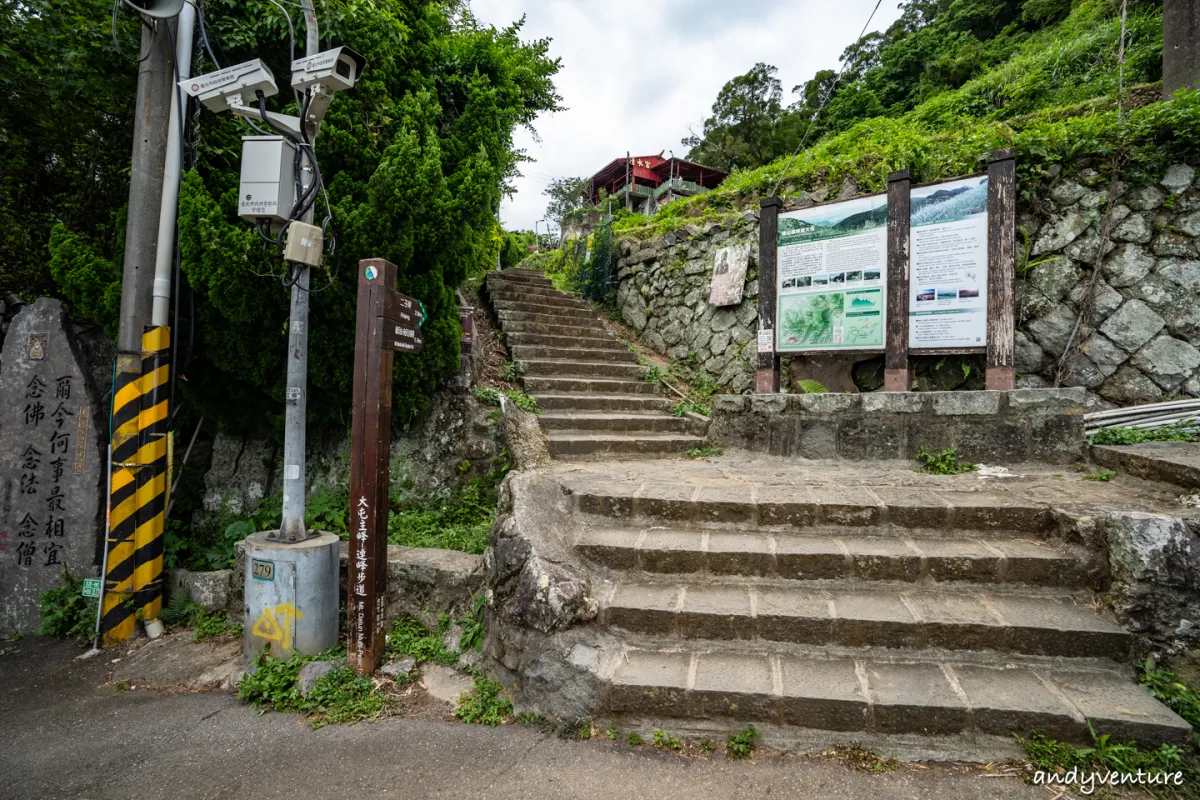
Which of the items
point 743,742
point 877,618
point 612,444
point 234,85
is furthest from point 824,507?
point 234,85

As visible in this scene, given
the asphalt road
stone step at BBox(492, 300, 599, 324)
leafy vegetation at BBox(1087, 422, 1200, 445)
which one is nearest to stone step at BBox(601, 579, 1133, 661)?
the asphalt road

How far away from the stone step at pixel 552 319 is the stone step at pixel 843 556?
15.8 feet

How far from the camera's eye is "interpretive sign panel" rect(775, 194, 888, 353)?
197 inches

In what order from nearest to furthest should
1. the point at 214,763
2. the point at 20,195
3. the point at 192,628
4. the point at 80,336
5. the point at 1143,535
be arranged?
the point at 214,763, the point at 1143,535, the point at 192,628, the point at 80,336, the point at 20,195

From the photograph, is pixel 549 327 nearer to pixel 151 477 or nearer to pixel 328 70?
pixel 328 70

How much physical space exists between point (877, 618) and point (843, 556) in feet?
1.39

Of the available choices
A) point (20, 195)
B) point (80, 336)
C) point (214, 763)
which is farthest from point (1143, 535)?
point (20, 195)

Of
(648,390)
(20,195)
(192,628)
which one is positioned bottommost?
(192,628)

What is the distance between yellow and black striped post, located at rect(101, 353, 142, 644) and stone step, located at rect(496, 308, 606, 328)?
4273 millimetres

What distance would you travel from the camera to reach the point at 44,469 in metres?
4.02

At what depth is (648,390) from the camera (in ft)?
22.6

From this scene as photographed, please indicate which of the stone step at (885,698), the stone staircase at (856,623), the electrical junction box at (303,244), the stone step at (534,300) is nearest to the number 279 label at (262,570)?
the stone staircase at (856,623)

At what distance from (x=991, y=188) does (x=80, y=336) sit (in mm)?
8125

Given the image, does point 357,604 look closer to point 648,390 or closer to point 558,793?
point 558,793
